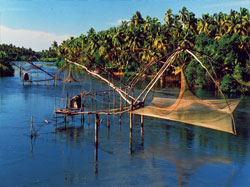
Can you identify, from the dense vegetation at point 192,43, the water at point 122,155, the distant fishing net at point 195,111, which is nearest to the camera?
the water at point 122,155

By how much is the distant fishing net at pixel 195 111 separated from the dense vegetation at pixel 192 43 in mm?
12379

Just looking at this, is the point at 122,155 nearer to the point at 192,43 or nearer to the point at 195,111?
the point at 195,111

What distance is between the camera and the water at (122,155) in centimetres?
1648

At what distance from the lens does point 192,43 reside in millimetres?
56531

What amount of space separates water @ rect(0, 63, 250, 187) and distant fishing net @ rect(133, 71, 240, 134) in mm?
2911

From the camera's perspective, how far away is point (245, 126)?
27719 mm

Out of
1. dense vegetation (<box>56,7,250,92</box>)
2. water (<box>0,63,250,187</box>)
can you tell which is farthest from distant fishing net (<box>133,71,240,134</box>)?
dense vegetation (<box>56,7,250,92</box>)

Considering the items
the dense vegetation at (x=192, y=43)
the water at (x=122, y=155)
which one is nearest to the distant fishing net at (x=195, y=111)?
the water at (x=122, y=155)

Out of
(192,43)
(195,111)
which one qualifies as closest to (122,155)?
(195,111)

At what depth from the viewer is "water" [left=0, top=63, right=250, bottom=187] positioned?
16.5 meters

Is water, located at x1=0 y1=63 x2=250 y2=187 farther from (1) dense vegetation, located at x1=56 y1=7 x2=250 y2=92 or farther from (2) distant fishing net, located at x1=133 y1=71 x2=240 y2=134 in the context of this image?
(1) dense vegetation, located at x1=56 y1=7 x2=250 y2=92

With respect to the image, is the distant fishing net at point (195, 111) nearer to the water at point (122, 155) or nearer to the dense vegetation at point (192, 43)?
the water at point (122, 155)

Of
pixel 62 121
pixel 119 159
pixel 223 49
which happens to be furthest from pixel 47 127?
pixel 223 49

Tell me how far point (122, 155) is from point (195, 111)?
522 cm
